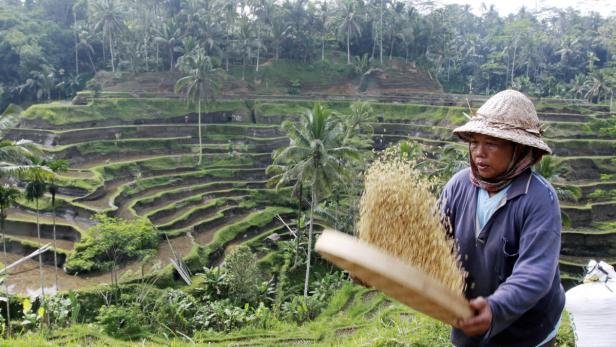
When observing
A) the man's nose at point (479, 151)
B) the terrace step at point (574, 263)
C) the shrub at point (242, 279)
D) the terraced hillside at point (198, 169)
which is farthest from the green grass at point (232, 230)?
the man's nose at point (479, 151)

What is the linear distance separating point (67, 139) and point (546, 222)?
26778mm

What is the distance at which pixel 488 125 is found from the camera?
1.74 meters

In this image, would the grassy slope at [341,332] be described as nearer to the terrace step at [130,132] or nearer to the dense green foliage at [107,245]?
the dense green foliage at [107,245]

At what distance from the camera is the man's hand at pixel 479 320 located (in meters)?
1.37

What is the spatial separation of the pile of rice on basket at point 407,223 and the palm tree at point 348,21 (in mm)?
44077

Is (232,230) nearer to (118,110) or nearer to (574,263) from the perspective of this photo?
(574,263)

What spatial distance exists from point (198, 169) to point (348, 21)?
25.2m

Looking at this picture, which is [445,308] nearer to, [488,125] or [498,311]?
[498,311]

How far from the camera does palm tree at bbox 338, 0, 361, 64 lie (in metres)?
43.7

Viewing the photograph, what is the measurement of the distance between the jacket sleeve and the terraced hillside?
594 inches

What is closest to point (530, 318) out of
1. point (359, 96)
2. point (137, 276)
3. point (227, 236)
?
point (137, 276)

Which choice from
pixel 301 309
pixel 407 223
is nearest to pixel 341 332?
pixel 301 309

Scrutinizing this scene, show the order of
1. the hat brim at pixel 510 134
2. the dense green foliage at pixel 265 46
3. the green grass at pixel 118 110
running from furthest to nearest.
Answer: the dense green foliage at pixel 265 46, the green grass at pixel 118 110, the hat brim at pixel 510 134

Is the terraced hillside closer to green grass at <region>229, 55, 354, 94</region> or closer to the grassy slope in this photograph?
the grassy slope
